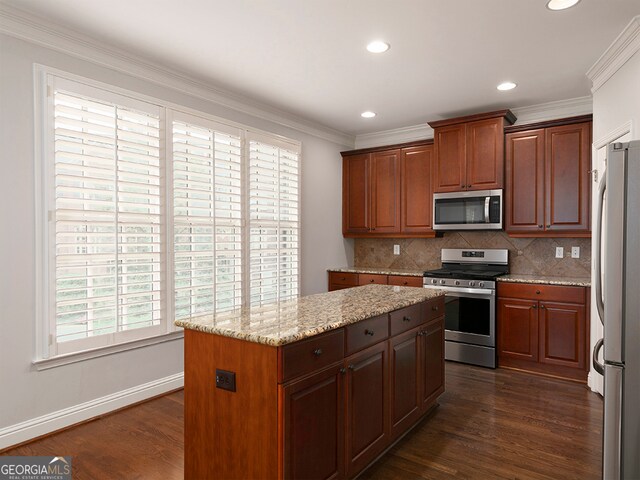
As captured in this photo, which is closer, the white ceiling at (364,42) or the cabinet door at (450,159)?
the white ceiling at (364,42)

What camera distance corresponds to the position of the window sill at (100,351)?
2.72 meters

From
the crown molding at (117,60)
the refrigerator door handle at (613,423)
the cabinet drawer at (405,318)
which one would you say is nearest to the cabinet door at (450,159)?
the crown molding at (117,60)

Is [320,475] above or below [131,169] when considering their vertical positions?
below

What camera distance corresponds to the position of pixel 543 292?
3.86 meters

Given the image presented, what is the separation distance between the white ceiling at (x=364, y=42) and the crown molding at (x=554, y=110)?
0.48ft

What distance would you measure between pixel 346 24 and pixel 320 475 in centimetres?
265

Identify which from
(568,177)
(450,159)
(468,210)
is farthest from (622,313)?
(450,159)

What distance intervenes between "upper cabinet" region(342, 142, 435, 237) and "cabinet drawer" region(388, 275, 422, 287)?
61 cm

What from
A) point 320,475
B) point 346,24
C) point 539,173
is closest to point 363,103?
point 346,24

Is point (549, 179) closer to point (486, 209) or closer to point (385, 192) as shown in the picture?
point (486, 209)

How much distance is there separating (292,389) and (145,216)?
85.2 inches

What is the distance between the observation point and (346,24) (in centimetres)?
268

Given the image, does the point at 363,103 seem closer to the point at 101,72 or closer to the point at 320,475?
the point at 101,72

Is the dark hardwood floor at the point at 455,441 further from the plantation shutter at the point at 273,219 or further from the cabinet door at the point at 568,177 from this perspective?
the cabinet door at the point at 568,177
